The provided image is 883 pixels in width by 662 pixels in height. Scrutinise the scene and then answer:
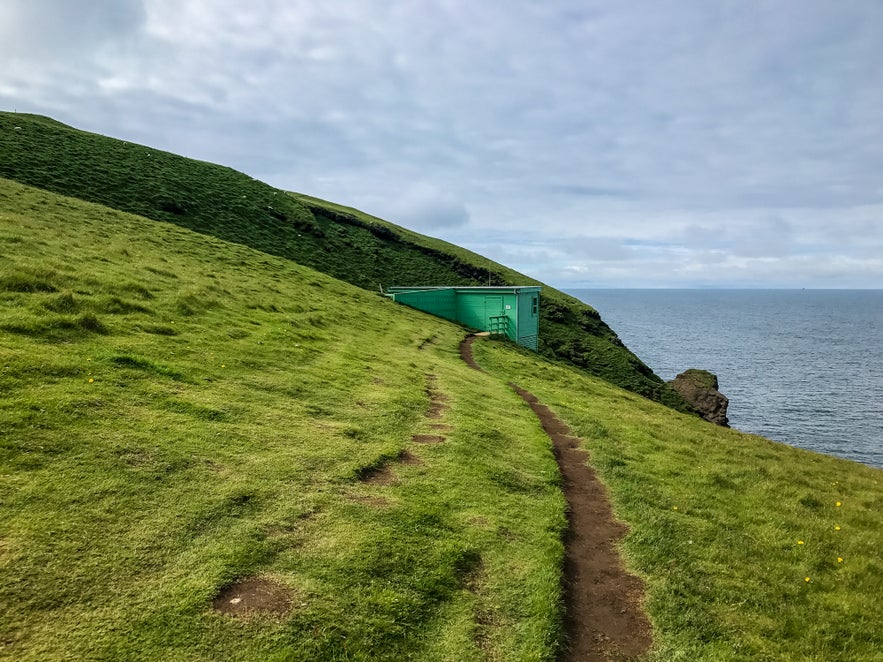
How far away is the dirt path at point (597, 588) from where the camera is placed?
839cm

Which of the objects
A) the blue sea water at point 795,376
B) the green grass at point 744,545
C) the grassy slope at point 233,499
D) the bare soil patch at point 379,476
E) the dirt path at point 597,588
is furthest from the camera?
the blue sea water at point 795,376

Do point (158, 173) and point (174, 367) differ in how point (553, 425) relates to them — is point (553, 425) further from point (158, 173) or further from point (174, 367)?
point (158, 173)

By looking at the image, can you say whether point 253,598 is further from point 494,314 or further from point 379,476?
point 494,314

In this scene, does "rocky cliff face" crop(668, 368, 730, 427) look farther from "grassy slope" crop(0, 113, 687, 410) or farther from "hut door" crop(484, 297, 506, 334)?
"hut door" crop(484, 297, 506, 334)

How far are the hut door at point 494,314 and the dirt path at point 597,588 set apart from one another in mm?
40635

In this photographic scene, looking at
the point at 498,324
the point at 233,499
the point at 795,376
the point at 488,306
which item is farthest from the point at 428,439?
the point at 795,376

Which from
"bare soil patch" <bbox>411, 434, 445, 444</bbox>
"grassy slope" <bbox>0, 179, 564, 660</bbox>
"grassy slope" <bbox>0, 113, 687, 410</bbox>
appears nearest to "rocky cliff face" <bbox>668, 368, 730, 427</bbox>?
"grassy slope" <bbox>0, 113, 687, 410</bbox>

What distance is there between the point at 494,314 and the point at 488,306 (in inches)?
49.8

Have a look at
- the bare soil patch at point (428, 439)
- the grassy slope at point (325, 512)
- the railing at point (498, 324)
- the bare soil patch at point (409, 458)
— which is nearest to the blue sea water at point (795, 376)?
the railing at point (498, 324)

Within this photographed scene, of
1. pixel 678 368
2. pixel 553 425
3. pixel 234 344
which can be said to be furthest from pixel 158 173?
pixel 678 368

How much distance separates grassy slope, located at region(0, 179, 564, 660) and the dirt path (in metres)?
0.46

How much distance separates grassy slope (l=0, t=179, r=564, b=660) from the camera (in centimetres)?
688

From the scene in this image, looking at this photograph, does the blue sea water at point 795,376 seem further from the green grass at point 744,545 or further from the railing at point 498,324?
the green grass at point 744,545

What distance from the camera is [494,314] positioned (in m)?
57.0
